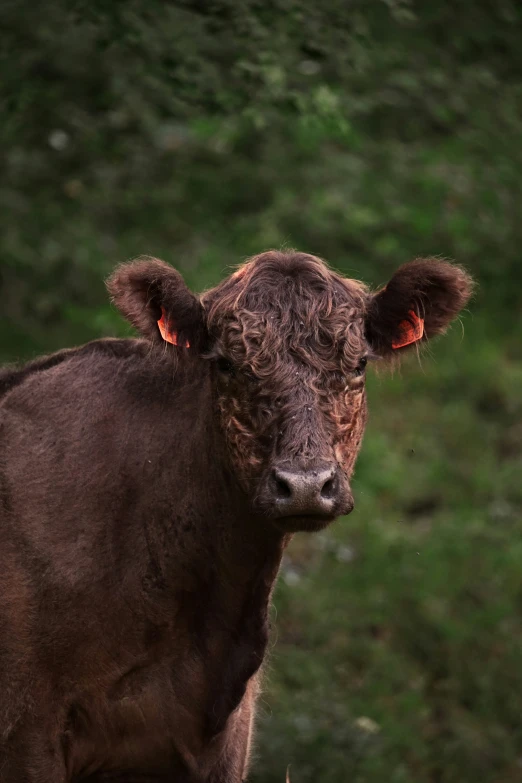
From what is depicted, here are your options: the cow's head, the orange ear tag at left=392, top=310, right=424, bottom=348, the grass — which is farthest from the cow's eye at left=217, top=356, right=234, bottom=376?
the grass

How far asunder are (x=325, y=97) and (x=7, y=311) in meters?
4.10

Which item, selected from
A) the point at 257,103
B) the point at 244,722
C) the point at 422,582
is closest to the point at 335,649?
the point at 422,582

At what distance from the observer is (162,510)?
596 centimetres

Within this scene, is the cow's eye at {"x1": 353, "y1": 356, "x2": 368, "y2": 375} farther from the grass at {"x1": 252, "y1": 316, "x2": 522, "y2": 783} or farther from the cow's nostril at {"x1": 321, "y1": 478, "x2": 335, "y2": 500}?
the grass at {"x1": 252, "y1": 316, "x2": 522, "y2": 783}

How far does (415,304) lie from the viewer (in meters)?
5.89

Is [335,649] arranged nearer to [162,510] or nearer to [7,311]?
[7,311]

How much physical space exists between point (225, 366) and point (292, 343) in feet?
1.16

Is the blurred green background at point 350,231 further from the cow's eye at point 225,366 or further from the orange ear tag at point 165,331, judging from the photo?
the cow's eye at point 225,366

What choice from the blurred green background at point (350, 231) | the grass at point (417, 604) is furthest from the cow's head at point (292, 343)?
the grass at point (417, 604)

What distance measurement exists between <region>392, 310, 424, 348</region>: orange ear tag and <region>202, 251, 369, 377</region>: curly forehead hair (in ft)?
0.74

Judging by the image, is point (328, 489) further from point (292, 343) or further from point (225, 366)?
point (225, 366)

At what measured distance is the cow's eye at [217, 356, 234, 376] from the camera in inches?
219

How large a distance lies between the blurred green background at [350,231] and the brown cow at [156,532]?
3.23 ft

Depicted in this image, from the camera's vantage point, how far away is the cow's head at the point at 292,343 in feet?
16.7
